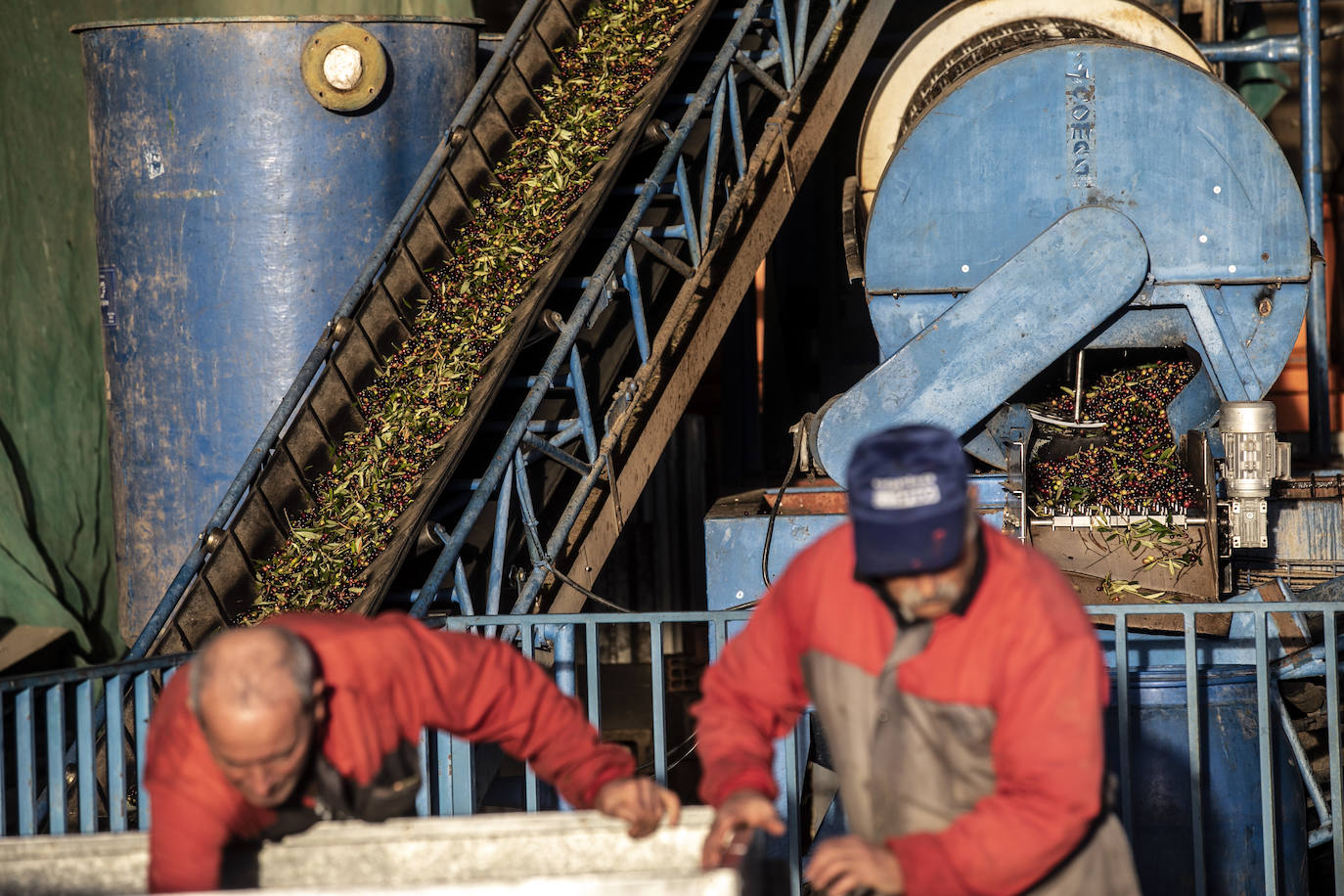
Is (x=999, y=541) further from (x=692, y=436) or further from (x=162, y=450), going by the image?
(x=692, y=436)

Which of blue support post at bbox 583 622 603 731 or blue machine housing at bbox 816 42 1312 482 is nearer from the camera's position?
blue support post at bbox 583 622 603 731

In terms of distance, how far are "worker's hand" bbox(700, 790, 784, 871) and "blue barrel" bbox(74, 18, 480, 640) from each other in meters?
4.61

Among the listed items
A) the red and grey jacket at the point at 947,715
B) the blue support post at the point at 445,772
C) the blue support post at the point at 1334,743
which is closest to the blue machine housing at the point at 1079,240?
the blue support post at the point at 1334,743

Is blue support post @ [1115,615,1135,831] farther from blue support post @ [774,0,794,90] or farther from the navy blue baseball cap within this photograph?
blue support post @ [774,0,794,90]

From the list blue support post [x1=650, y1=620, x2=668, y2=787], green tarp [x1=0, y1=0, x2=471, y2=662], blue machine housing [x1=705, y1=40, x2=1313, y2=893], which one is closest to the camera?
blue support post [x1=650, y1=620, x2=668, y2=787]

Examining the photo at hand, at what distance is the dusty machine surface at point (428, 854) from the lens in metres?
2.41

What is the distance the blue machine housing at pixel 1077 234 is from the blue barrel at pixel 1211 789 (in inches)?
45.1

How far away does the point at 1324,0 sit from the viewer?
10117 millimetres

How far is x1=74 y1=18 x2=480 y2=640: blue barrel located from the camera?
6348 millimetres

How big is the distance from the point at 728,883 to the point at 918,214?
3.63m

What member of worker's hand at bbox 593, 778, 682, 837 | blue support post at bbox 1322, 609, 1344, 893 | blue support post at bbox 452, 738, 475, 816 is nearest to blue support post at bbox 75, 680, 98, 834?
blue support post at bbox 452, 738, 475, 816

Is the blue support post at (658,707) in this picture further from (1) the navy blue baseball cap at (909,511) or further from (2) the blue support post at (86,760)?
(1) the navy blue baseball cap at (909,511)

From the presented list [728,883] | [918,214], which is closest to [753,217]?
[918,214]

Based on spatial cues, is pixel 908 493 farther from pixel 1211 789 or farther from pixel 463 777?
pixel 1211 789
